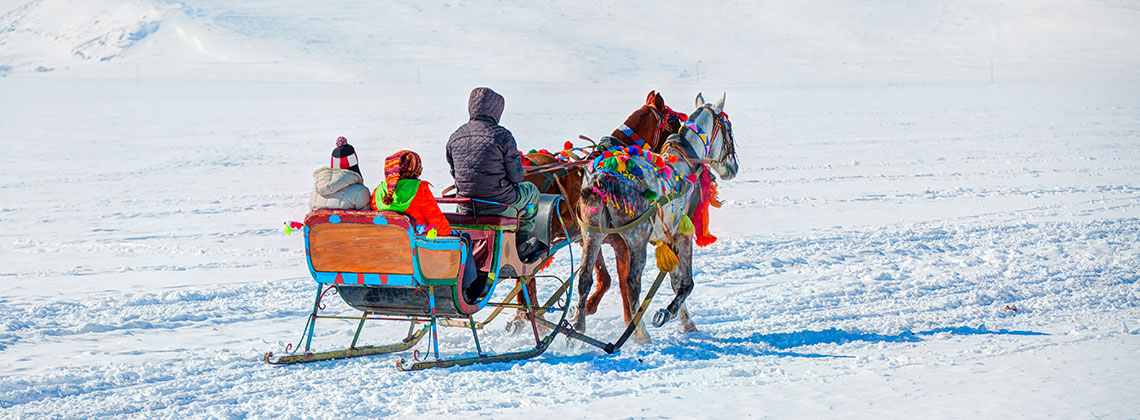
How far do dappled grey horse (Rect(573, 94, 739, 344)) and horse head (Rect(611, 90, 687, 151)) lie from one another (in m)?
0.14

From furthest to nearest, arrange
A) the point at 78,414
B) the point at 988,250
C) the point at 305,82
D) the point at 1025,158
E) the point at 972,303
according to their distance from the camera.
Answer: the point at 305,82, the point at 1025,158, the point at 988,250, the point at 972,303, the point at 78,414

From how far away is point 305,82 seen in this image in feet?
215

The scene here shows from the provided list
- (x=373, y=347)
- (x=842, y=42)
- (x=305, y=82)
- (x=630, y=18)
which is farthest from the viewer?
(x=630, y=18)

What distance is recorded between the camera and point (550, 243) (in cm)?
709

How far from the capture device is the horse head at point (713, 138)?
7.73 meters

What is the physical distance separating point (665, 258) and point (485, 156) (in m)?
1.48

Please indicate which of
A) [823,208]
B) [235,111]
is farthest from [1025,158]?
[235,111]

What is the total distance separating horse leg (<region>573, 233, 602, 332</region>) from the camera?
22.7 feet

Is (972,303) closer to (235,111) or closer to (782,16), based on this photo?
(235,111)

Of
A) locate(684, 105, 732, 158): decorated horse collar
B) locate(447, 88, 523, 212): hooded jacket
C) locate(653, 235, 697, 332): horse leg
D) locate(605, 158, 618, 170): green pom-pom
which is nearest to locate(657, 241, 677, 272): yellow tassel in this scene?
locate(653, 235, 697, 332): horse leg

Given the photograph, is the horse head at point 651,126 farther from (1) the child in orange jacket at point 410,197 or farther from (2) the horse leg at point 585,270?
(1) the child in orange jacket at point 410,197

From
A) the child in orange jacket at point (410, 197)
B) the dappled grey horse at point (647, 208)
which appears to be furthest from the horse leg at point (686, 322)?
the child in orange jacket at point (410, 197)

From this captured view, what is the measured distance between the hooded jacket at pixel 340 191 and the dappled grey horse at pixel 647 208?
1500mm

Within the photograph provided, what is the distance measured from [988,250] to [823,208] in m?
3.78
